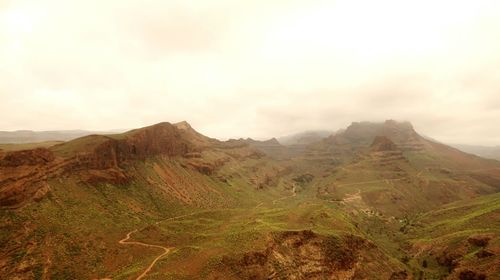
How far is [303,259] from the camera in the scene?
13475 centimetres

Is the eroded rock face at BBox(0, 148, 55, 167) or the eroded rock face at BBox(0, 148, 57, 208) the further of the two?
the eroded rock face at BBox(0, 148, 55, 167)

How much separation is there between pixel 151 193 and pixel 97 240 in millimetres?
63614

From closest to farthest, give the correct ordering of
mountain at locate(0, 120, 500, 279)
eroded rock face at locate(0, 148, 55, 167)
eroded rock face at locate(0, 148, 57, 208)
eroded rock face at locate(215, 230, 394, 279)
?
mountain at locate(0, 120, 500, 279) < eroded rock face at locate(215, 230, 394, 279) < eroded rock face at locate(0, 148, 57, 208) < eroded rock face at locate(0, 148, 55, 167)

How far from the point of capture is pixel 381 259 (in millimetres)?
157750

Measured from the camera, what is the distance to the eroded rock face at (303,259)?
120250mm

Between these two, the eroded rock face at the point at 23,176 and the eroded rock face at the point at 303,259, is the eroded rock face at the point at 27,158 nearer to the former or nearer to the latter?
the eroded rock face at the point at 23,176

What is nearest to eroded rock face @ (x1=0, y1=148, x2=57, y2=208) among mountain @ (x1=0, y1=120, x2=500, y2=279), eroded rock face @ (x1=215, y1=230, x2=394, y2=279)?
mountain @ (x1=0, y1=120, x2=500, y2=279)

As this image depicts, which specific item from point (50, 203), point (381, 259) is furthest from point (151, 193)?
point (381, 259)

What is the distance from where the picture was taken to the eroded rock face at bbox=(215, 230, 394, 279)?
120250 mm

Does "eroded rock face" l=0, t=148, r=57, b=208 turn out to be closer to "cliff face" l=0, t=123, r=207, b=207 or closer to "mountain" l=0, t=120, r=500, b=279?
"cliff face" l=0, t=123, r=207, b=207

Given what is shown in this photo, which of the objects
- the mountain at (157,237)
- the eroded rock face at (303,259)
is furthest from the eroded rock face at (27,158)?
the eroded rock face at (303,259)

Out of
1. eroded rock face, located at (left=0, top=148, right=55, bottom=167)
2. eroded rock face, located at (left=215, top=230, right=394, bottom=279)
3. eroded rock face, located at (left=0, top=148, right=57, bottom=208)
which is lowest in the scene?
eroded rock face, located at (left=215, top=230, right=394, bottom=279)

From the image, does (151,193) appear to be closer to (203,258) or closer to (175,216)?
(175,216)

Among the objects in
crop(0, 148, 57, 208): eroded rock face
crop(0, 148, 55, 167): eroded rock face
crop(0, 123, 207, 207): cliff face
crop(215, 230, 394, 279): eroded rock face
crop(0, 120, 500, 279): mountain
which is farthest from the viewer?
crop(0, 148, 55, 167): eroded rock face
